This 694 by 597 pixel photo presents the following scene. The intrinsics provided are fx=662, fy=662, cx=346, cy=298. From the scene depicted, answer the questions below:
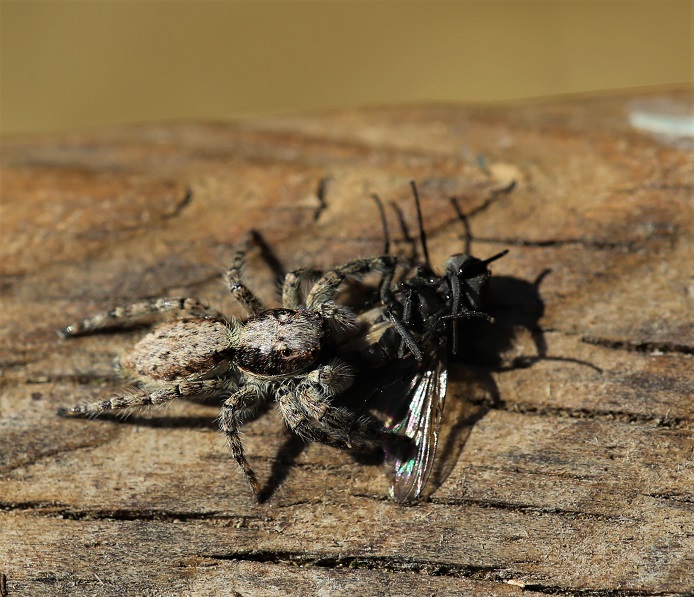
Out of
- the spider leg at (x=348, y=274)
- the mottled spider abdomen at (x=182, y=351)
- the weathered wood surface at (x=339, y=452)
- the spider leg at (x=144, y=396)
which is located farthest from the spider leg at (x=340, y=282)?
the spider leg at (x=144, y=396)

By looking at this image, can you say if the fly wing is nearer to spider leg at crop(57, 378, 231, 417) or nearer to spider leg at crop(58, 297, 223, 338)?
spider leg at crop(57, 378, 231, 417)

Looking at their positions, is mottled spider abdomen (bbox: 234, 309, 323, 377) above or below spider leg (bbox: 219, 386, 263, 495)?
above

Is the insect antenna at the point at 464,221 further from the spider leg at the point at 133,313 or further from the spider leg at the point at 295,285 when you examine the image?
the spider leg at the point at 133,313

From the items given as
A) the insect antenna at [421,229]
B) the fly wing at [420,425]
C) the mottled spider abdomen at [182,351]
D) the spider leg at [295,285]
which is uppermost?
the insect antenna at [421,229]

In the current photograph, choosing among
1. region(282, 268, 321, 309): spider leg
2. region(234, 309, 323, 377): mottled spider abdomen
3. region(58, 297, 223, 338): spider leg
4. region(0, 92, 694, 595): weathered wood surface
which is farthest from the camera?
region(282, 268, 321, 309): spider leg

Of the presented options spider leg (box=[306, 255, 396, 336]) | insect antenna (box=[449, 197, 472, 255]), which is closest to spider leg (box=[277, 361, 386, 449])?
spider leg (box=[306, 255, 396, 336])

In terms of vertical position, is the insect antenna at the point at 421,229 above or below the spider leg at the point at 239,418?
above

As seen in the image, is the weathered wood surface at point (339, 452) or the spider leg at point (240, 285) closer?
the weathered wood surface at point (339, 452)
